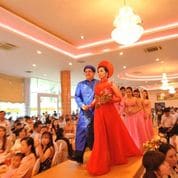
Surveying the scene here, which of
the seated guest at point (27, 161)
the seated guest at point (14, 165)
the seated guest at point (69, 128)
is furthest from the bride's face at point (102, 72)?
the seated guest at point (69, 128)

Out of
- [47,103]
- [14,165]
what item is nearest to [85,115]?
[14,165]

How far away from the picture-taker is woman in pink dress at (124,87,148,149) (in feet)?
18.0

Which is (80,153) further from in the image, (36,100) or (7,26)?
(36,100)

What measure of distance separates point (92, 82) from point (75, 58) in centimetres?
525

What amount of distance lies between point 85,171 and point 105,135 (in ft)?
1.87

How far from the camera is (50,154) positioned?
160 inches

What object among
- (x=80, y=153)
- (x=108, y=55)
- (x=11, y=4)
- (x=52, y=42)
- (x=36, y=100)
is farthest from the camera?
(x=36, y=100)

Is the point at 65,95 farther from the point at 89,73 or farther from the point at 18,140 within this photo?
the point at 89,73

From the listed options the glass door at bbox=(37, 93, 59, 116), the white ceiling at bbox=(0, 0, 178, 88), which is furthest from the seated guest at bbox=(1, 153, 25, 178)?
the glass door at bbox=(37, 93, 59, 116)

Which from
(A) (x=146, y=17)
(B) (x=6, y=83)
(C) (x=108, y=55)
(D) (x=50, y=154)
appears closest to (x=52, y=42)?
(C) (x=108, y=55)

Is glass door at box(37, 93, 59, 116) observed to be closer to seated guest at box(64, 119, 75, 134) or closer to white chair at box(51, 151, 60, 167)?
seated guest at box(64, 119, 75, 134)

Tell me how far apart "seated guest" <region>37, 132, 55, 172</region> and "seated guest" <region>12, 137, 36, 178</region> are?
15 cm

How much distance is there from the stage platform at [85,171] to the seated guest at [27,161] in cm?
17

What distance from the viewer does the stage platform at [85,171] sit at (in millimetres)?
3398
